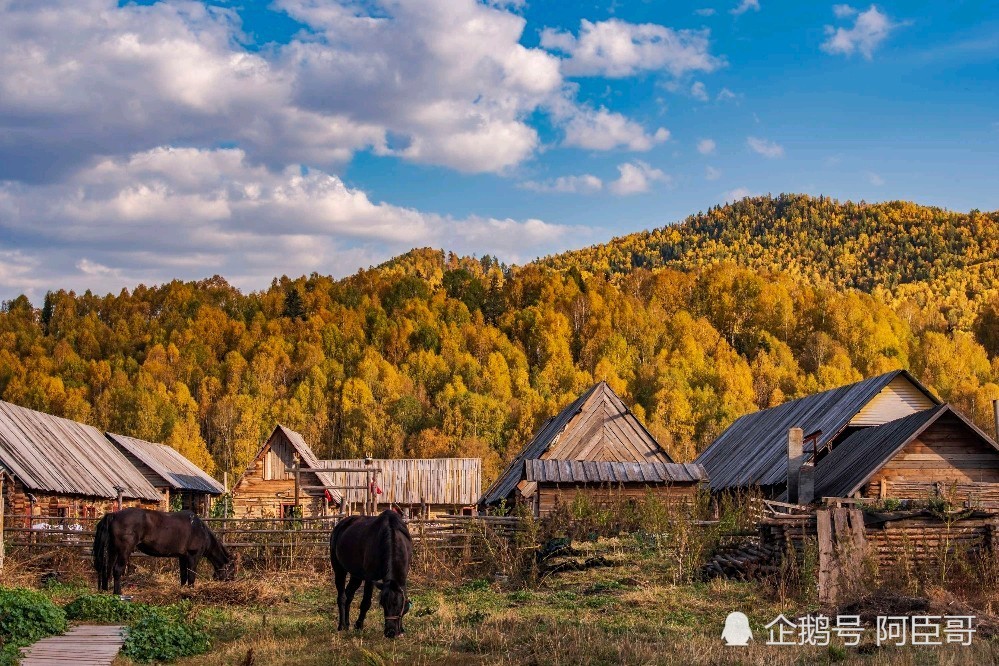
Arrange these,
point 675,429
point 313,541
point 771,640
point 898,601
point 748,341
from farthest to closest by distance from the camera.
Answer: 1. point 748,341
2. point 675,429
3. point 313,541
4. point 898,601
5. point 771,640

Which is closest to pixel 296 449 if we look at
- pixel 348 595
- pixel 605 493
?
pixel 605 493

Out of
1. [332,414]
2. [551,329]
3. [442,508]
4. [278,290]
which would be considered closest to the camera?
[442,508]

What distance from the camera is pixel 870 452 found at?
91.8 feet

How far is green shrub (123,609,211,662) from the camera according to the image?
13789 millimetres

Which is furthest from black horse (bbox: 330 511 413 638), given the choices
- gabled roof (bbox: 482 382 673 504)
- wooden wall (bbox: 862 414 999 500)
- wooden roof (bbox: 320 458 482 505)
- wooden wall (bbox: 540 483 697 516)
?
wooden roof (bbox: 320 458 482 505)

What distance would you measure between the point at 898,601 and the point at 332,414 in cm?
11143

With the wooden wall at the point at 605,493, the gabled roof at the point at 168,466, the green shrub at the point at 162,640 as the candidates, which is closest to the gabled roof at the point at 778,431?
the wooden wall at the point at 605,493

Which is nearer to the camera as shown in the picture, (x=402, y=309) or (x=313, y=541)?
(x=313, y=541)

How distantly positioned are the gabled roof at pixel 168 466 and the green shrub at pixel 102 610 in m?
31.2

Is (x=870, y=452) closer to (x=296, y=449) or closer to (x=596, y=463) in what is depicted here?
(x=596, y=463)

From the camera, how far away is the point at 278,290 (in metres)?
171

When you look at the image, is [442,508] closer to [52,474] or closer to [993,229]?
[52,474]

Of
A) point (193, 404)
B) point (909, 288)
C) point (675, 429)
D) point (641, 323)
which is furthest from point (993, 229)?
point (193, 404)

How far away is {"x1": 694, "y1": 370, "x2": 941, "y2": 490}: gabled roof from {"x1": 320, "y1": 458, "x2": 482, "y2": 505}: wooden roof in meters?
22.4
